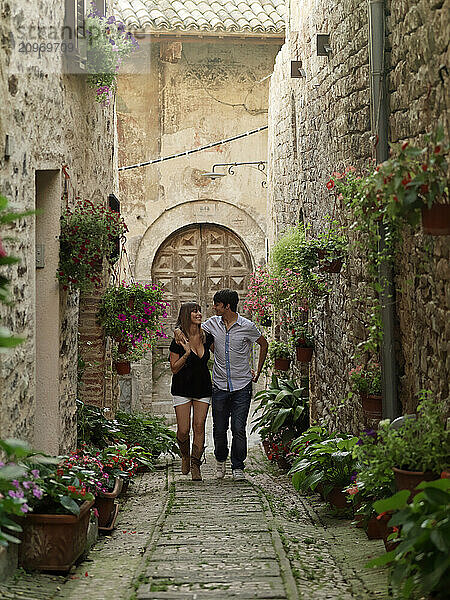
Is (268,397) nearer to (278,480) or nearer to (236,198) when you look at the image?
(278,480)

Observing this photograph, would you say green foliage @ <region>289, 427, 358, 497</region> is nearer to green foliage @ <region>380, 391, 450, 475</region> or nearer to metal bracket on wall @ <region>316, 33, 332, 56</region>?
green foliage @ <region>380, 391, 450, 475</region>

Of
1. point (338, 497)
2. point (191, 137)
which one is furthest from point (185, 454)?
point (191, 137)

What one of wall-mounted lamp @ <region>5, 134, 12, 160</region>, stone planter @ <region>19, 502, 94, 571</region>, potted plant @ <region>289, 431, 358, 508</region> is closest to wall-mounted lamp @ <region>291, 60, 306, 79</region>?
potted plant @ <region>289, 431, 358, 508</region>

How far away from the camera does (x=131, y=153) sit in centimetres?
1332

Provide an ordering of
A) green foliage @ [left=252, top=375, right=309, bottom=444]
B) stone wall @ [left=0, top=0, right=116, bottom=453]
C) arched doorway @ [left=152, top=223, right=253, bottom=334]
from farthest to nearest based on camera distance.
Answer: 1. arched doorway @ [left=152, top=223, right=253, bottom=334]
2. green foliage @ [left=252, top=375, right=309, bottom=444]
3. stone wall @ [left=0, top=0, right=116, bottom=453]

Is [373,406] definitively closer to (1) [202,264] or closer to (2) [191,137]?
(1) [202,264]

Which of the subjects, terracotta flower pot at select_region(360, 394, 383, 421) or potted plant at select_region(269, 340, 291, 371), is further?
potted plant at select_region(269, 340, 291, 371)

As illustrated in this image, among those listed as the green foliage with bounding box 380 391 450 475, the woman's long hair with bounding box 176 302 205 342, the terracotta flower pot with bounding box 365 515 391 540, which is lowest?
the terracotta flower pot with bounding box 365 515 391 540

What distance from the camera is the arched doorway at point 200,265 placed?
Result: 1359 centimetres

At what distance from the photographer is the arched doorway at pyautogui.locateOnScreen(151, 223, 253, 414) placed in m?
13.6

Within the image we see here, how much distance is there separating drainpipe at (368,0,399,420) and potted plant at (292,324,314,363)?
9.71 feet

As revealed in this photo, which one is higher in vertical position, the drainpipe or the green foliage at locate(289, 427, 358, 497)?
the drainpipe

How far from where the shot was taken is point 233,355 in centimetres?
806

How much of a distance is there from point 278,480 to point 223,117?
22.9ft
